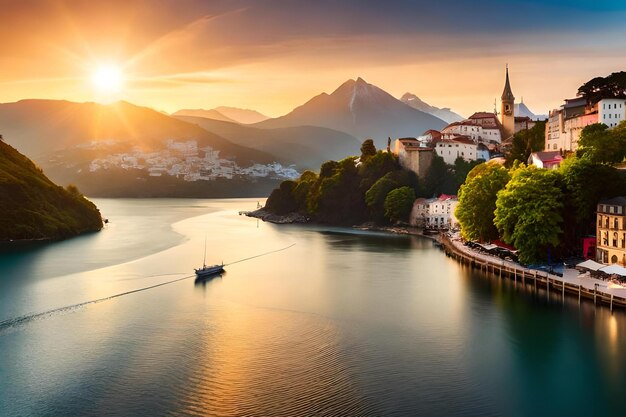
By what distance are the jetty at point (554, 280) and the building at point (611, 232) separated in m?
2.31

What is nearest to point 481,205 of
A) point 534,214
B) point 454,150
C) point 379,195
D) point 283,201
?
point 534,214

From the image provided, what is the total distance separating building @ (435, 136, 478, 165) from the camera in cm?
8106

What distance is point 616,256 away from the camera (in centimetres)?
3319

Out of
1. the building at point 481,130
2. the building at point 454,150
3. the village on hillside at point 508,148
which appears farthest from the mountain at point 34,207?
the building at point 481,130

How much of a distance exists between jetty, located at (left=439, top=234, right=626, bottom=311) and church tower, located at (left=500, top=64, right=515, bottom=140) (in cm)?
5428

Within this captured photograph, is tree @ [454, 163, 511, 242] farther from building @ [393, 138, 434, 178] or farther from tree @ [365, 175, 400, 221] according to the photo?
building @ [393, 138, 434, 178]

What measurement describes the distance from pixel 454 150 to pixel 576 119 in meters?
27.7

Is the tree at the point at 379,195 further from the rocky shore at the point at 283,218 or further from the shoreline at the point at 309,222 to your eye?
the rocky shore at the point at 283,218

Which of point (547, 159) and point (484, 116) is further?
point (484, 116)

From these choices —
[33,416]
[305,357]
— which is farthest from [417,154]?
[33,416]

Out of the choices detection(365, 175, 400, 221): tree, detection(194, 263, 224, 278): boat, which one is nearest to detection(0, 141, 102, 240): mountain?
detection(194, 263, 224, 278): boat

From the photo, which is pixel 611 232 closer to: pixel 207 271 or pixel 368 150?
pixel 207 271

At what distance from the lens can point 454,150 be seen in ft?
267

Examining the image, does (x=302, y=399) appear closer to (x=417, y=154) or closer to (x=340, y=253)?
(x=340, y=253)
